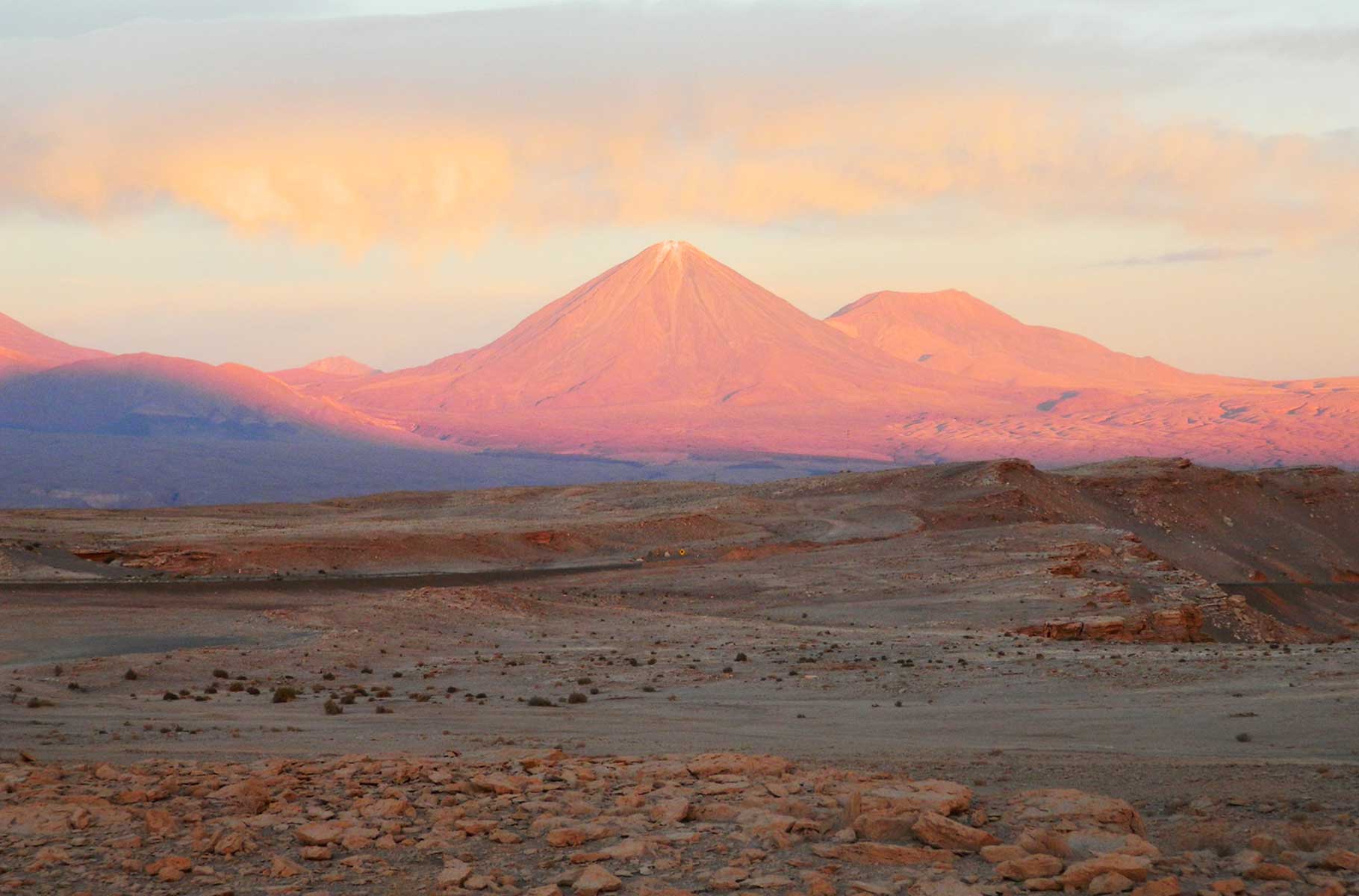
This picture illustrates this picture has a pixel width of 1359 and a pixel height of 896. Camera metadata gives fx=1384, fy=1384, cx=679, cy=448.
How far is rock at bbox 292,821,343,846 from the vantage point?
8.85 meters

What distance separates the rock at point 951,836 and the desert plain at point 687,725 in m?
0.02

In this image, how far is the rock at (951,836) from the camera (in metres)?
8.34

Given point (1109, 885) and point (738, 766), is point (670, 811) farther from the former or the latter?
point (1109, 885)

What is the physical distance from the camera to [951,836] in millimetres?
8375

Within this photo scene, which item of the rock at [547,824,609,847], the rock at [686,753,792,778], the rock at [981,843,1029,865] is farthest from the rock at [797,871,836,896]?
the rock at [686,753,792,778]

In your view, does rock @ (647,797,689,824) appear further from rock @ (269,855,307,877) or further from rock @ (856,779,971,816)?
rock @ (269,855,307,877)

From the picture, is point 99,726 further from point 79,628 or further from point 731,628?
point 731,628

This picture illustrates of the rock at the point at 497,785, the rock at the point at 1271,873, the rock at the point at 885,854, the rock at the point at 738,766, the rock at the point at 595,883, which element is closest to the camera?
the rock at the point at 1271,873

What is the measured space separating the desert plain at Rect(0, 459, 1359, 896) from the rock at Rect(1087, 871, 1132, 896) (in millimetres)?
14

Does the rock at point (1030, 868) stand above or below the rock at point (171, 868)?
above

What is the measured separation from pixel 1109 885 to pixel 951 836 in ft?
3.74

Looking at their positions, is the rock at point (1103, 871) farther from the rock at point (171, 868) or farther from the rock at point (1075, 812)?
the rock at point (171, 868)

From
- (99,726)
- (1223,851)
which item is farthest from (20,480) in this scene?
(1223,851)

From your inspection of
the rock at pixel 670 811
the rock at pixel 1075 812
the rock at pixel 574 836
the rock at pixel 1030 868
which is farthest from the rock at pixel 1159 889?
the rock at pixel 574 836
